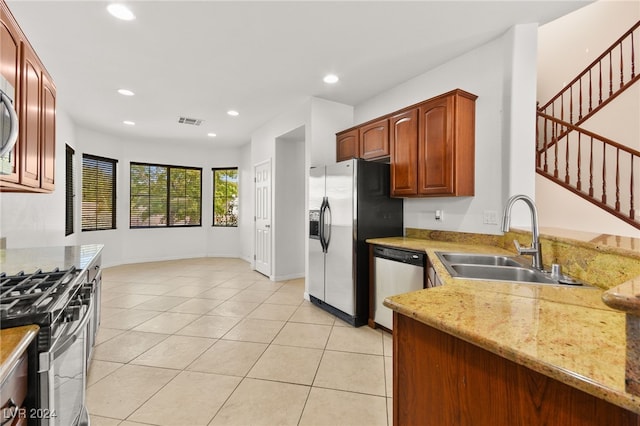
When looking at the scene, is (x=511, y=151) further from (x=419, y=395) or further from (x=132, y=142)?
(x=132, y=142)

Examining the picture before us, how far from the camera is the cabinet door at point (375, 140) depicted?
3285 mm

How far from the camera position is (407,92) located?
11.2ft

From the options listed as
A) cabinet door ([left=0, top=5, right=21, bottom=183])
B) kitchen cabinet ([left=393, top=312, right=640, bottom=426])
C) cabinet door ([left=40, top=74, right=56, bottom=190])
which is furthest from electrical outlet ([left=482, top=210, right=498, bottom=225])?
cabinet door ([left=40, top=74, right=56, bottom=190])

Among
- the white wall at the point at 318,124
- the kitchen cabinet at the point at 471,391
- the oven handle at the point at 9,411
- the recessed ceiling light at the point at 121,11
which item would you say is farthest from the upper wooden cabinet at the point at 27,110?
the white wall at the point at 318,124

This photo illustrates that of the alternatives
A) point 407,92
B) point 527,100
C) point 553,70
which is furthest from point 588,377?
point 553,70

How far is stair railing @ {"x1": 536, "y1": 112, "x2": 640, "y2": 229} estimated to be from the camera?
128 inches

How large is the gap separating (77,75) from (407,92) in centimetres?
382

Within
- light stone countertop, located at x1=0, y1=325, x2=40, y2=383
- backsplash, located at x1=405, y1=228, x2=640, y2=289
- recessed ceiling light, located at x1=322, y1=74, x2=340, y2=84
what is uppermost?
recessed ceiling light, located at x1=322, y1=74, x2=340, y2=84

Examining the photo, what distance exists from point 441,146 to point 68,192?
5.68 meters

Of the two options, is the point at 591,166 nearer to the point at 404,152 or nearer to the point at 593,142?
the point at 593,142

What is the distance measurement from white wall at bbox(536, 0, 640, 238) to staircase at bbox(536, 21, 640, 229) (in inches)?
4.8

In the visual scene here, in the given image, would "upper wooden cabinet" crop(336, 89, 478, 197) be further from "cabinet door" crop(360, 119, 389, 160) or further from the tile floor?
the tile floor

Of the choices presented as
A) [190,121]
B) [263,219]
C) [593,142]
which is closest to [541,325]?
[593,142]

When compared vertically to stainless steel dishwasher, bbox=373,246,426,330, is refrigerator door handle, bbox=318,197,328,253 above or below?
above
